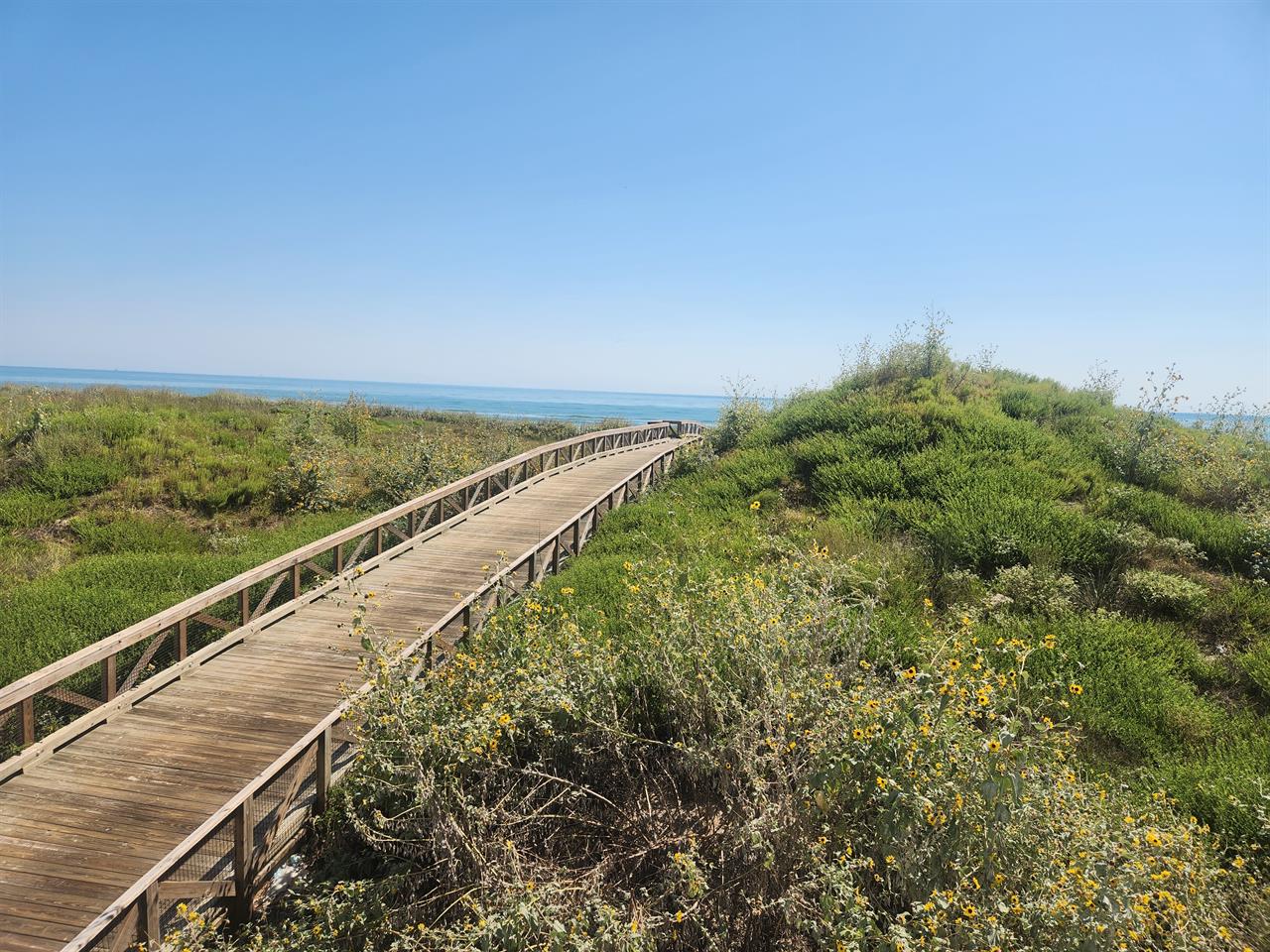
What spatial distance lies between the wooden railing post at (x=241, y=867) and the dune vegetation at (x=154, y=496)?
559cm

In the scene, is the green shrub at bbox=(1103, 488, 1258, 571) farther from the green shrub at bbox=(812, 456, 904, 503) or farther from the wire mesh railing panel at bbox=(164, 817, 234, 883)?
the wire mesh railing panel at bbox=(164, 817, 234, 883)

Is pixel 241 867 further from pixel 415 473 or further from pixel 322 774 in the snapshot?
pixel 415 473

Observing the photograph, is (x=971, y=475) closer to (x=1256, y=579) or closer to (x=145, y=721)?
(x=1256, y=579)

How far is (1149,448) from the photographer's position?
12.2m

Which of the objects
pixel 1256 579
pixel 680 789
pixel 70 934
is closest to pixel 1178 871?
pixel 680 789

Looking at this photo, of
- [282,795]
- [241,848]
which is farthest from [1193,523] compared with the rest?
[241,848]

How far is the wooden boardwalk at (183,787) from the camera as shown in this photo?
394cm

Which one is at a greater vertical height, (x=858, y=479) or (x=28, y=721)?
(x=858, y=479)

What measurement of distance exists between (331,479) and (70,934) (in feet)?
44.2

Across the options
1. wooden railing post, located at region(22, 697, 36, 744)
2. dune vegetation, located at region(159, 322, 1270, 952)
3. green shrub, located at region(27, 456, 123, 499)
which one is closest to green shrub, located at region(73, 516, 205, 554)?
green shrub, located at region(27, 456, 123, 499)

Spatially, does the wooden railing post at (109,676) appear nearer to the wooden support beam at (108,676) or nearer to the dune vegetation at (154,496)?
the wooden support beam at (108,676)

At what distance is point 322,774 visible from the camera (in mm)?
5438

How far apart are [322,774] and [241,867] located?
0.95 metres

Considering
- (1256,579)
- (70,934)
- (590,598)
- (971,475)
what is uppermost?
(971,475)
